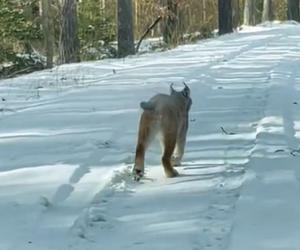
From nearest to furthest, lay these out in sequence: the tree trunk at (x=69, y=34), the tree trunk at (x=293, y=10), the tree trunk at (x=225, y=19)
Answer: the tree trunk at (x=69, y=34) < the tree trunk at (x=225, y=19) < the tree trunk at (x=293, y=10)

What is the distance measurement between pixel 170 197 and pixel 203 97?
5767 mm

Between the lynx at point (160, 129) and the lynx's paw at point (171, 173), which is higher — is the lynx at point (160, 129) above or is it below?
above

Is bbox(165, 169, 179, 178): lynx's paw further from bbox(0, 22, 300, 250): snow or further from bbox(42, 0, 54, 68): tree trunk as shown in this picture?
bbox(42, 0, 54, 68): tree trunk

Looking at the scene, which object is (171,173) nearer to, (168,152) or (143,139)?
(168,152)

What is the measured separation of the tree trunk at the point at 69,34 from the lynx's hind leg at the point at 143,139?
50.4 ft

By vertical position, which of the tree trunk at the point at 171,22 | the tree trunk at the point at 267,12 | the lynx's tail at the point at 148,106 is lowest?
the tree trunk at the point at 267,12

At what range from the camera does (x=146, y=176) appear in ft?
22.8

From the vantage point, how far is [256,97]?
467 inches

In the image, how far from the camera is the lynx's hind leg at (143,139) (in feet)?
22.1

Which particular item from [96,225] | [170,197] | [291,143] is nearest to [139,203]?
[170,197]

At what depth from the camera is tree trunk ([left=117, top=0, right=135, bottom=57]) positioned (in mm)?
24172

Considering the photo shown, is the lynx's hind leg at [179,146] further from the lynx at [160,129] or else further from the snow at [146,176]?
the lynx at [160,129]

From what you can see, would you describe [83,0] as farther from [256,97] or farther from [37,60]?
[256,97]

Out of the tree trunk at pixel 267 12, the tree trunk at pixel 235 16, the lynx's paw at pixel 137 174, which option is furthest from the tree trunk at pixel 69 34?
the tree trunk at pixel 267 12
